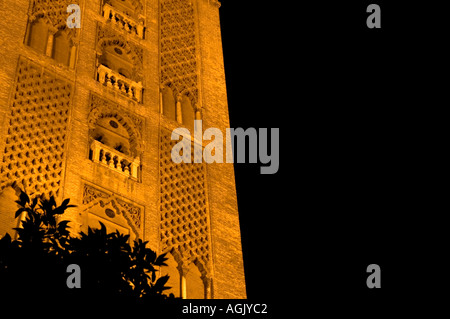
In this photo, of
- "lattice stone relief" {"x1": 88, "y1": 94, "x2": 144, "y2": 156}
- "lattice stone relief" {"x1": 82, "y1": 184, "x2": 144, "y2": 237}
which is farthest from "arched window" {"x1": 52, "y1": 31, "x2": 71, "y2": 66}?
"lattice stone relief" {"x1": 82, "y1": 184, "x2": 144, "y2": 237}

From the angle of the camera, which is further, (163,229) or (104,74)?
(104,74)

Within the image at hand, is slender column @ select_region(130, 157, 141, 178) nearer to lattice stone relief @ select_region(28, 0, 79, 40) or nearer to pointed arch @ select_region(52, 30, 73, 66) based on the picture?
pointed arch @ select_region(52, 30, 73, 66)

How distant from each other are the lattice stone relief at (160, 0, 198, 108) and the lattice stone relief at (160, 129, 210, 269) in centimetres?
140

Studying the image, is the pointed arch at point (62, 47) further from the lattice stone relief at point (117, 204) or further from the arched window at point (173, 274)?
the arched window at point (173, 274)

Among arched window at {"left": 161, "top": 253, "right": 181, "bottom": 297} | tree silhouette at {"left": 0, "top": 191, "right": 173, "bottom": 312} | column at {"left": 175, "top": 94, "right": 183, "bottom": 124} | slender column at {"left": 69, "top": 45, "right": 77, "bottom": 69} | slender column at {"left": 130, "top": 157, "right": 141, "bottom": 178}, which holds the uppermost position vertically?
slender column at {"left": 69, "top": 45, "right": 77, "bottom": 69}

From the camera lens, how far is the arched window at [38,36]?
11789 millimetres

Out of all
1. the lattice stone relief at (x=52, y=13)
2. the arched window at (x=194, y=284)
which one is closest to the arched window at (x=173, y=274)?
the arched window at (x=194, y=284)

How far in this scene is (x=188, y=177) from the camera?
11.8 meters

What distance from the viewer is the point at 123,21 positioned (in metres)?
13.7

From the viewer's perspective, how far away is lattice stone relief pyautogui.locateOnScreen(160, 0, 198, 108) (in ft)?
43.9

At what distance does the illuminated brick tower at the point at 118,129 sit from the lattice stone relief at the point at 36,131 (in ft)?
0.05
